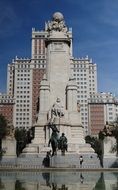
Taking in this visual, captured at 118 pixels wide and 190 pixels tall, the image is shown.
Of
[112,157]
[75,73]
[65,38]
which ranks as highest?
[75,73]

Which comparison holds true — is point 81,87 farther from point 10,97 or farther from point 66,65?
point 66,65

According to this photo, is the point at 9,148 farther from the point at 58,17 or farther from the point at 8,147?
the point at 58,17

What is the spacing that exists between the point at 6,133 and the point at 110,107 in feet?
378

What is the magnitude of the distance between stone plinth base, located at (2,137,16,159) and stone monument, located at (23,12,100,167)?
2.77 meters

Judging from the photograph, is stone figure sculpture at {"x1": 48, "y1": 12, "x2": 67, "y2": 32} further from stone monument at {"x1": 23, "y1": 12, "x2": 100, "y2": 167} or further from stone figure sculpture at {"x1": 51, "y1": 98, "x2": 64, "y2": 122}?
stone figure sculpture at {"x1": 51, "y1": 98, "x2": 64, "y2": 122}

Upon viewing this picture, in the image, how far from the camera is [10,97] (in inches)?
6447

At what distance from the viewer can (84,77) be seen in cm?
16838

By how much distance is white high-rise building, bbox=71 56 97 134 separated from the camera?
16638 centimetres

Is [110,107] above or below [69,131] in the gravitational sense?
above

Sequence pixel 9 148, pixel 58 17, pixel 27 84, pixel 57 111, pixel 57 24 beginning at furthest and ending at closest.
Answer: pixel 27 84
pixel 58 17
pixel 57 24
pixel 57 111
pixel 9 148

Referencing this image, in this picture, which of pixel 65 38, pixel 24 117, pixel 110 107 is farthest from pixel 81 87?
pixel 65 38

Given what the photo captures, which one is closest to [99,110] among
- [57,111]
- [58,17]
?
[58,17]

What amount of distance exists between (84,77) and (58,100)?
111215 millimetres

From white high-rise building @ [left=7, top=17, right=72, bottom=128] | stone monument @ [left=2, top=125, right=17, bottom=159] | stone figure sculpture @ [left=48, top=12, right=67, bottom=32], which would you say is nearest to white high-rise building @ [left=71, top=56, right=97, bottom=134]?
white high-rise building @ [left=7, top=17, right=72, bottom=128]
